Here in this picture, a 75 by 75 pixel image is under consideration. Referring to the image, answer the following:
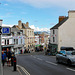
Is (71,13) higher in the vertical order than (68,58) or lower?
higher

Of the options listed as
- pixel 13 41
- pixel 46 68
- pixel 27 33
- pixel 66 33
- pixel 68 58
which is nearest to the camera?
pixel 46 68

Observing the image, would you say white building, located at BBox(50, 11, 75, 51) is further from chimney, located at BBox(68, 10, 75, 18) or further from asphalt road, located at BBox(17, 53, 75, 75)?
asphalt road, located at BBox(17, 53, 75, 75)

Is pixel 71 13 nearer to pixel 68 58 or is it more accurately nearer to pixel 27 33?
pixel 68 58

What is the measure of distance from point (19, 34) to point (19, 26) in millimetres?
7698

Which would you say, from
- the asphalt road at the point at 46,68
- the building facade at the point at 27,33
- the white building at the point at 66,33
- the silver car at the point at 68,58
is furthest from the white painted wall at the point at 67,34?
the silver car at the point at 68,58

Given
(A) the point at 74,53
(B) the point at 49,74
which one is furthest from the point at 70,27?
(B) the point at 49,74

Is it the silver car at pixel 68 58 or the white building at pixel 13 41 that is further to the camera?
the white building at pixel 13 41

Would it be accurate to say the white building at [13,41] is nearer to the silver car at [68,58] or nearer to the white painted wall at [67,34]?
the white painted wall at [67,34]

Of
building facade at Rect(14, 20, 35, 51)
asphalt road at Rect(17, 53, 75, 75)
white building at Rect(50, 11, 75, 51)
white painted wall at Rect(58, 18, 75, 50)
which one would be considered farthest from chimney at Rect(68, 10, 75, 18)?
building facade at Rect(14, 20, 35, 51)

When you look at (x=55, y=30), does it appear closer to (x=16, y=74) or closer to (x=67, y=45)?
(x=67, y=45)

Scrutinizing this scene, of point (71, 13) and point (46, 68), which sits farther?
point (71, 13)

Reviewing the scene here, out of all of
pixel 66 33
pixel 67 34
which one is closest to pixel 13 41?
pixel 66 33

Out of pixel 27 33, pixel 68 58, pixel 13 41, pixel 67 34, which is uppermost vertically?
pixel 27 33

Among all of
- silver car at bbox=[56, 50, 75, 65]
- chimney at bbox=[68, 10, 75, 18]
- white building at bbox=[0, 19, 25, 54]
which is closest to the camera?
silver car at bbox=[56, 50, 75, 65]
